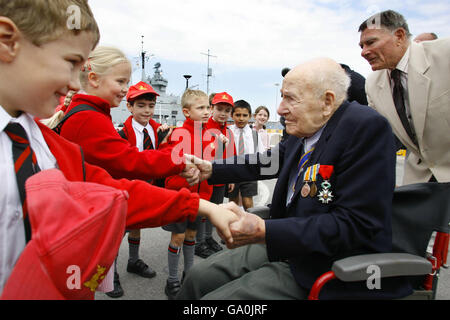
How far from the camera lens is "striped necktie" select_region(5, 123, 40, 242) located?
2.83 feet

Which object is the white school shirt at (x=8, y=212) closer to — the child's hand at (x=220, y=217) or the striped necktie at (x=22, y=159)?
the striped necktie at (x=22, y=159)

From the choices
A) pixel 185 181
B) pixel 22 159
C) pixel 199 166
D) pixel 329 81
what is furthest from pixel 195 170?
pixel 22 159

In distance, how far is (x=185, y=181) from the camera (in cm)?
268

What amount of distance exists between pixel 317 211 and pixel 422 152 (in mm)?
1182

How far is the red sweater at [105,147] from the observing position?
5.77 ft

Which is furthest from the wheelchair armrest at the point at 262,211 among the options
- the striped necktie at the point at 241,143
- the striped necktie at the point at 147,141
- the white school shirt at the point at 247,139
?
the white school shirt at the point at 247,139

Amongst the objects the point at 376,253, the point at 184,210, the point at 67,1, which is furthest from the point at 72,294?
the point at 376,253

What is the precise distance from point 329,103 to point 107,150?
1367mm

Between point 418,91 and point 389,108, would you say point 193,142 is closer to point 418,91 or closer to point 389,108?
point 389,108

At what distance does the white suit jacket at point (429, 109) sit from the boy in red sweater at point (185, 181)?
69.4 inches

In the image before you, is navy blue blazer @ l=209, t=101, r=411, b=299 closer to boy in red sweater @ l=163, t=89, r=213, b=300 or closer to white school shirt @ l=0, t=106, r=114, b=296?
white school shirt @ l=0, t=106, r=114, b=296

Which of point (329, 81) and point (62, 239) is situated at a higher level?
point (329, 81)

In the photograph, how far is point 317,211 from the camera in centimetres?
141

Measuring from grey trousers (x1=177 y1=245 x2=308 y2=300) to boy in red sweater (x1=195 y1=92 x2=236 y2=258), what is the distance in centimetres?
161
